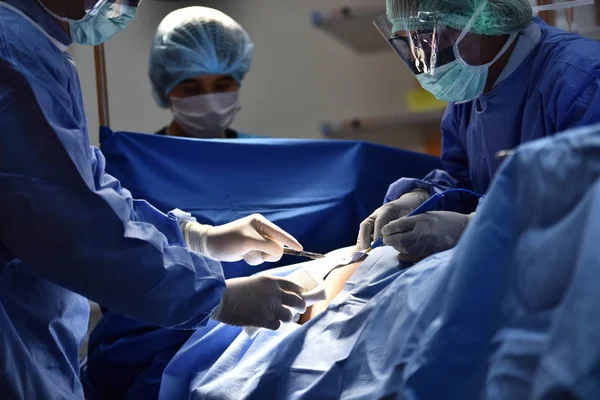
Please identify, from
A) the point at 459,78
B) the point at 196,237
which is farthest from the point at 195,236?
Answer: the point at 459,78

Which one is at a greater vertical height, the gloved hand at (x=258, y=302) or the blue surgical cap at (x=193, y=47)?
the blue surgical cap at (x=193, y=47)

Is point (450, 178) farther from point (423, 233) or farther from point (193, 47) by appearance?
point (193, 47)

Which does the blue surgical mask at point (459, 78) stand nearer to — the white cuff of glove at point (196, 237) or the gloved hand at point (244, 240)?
the gloved hand at point (244, 240)

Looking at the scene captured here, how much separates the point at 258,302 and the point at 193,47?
5.05 feet

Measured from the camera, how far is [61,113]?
4.81 feet

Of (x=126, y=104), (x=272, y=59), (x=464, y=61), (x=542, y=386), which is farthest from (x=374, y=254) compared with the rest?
(x=272, y=59)

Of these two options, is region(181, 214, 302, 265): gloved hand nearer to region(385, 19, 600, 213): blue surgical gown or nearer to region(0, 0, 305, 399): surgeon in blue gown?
region(0, 0, 305, 399): surgeon in blue gown

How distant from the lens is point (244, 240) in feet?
6.28

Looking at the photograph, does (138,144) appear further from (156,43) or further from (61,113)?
(61,113)

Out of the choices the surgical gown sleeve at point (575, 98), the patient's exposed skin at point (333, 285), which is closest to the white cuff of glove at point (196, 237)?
the patient's exposed skin at point (333, 285)

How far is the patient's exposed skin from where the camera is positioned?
1.83 meters

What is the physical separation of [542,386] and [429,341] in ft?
0.80

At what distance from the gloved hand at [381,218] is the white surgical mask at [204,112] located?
105 centimetres

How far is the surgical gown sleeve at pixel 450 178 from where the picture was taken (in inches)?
89.1
